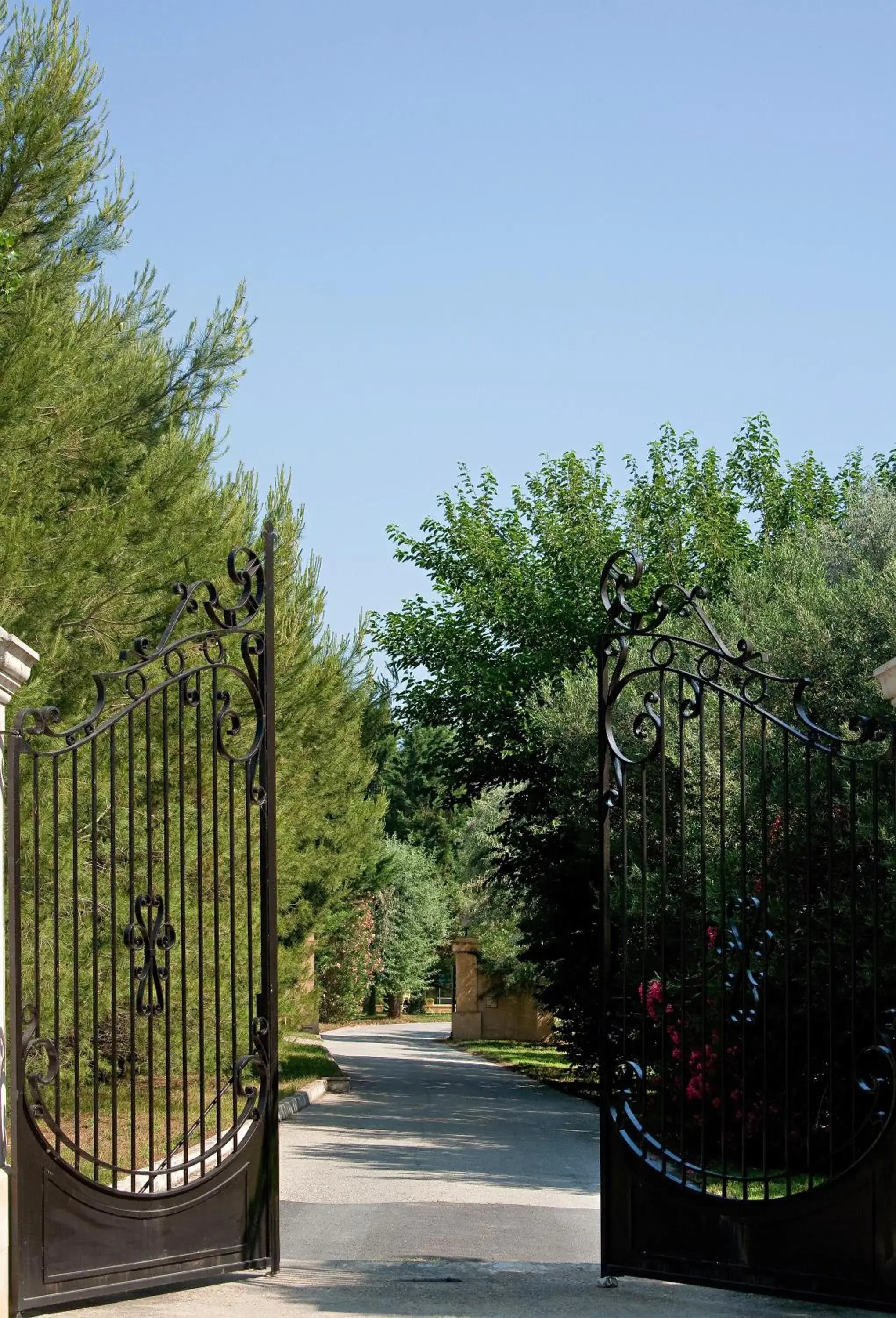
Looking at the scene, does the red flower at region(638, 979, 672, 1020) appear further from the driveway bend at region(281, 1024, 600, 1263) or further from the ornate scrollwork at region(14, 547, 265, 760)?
the ornate scrollwork at region(14, 547, 265, 760)

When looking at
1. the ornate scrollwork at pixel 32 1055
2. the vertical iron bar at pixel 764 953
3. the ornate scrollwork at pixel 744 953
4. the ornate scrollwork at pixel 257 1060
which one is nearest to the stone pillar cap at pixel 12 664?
the ornate scrollwork at pixel 32 1055

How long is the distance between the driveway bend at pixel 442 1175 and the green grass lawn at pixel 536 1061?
0.54 meters

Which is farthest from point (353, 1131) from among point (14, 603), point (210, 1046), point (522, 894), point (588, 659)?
point (522, 894)

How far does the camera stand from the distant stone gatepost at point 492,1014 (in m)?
35.6

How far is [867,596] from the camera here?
13.9m

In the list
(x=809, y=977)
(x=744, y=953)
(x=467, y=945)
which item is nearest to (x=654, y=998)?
(x=744, y=953)

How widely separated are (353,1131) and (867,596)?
785 cm

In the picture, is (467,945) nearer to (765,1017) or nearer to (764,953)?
(764,953)

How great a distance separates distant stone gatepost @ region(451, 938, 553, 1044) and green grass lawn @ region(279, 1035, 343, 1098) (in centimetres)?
754

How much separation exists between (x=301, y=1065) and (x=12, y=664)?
17012mm

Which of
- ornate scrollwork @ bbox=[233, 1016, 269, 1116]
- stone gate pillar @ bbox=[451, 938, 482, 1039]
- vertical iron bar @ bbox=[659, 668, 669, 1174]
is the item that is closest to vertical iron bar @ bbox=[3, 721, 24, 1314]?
ornate scrollwork @ bbox=[233, 1016, 269, 1116]

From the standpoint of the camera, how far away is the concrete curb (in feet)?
56.3

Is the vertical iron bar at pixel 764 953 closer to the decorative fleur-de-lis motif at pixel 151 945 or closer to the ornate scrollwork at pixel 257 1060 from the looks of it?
the ornate scrollwork at pixel 257 1060

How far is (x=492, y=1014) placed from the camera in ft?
118
